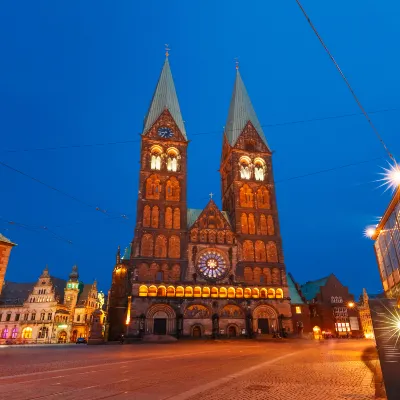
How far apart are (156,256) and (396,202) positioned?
32.9 metres

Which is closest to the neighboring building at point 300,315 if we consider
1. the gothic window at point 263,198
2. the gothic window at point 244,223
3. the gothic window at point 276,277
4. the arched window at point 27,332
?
the gothic window at point 276,277

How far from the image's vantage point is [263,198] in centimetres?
5581

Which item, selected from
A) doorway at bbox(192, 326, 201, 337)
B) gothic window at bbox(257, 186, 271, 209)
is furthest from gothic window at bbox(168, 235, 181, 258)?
gothic window at bbox(257, 186, 271, 209)

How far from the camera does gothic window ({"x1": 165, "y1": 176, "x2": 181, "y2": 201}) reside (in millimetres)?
52000

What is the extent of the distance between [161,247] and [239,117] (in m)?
30.0

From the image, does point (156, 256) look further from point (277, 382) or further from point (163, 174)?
point (277, 382)

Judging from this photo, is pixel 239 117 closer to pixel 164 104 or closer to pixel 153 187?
pixel 164 104

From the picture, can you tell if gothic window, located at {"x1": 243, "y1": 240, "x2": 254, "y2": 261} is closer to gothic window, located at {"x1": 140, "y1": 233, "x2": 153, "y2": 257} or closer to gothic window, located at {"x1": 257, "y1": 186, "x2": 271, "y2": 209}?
gothic window, located at {"x1": 257, "y1": 186, "x2": 271, "y2": 209}

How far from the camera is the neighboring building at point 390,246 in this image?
2216 cm

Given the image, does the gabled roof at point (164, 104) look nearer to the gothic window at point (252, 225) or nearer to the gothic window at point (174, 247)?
the gothic window at point (252, 225)

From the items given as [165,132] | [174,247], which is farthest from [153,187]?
[165,132]

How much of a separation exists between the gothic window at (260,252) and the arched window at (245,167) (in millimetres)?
12022

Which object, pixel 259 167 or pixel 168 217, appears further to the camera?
pixel 259 167

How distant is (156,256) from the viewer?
4712cm
